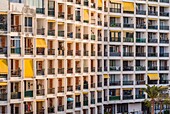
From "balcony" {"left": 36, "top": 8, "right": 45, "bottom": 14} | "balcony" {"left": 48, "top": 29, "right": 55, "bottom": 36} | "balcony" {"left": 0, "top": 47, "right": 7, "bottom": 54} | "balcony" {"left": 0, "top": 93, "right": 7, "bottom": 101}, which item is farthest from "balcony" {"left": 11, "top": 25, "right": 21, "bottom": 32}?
"balcony" {"left": 0, "top": 93, "right": 7, "bottom": 101}

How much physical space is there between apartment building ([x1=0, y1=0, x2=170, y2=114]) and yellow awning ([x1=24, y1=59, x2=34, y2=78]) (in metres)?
0.04

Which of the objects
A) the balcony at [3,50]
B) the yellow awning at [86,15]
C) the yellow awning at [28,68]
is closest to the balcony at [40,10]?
the yellow awning at [28,68]

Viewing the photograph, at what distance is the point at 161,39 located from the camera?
98.1 meters

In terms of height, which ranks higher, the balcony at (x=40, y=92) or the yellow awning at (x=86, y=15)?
the yellow awning at (x=86, y=15)

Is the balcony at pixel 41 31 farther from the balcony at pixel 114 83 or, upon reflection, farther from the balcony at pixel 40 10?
the balcony at pixel 114 83

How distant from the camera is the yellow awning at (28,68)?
65.5 metres

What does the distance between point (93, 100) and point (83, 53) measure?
342 inches

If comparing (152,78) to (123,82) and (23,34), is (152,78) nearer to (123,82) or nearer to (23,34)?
(123,82)

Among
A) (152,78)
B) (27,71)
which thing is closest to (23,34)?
(27,71)

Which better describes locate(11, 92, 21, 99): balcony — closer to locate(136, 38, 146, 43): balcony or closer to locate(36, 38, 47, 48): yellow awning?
locate(36, 38, 47, 48): yellow awning

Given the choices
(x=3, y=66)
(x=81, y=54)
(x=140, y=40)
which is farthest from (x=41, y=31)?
(x=140, y=40)

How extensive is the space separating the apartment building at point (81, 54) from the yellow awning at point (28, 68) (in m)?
0.04

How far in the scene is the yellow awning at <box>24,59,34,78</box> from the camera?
65456 mm

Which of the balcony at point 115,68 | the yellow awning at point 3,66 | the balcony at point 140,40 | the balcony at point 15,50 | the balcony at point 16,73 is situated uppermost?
the balcony at point 140,40
